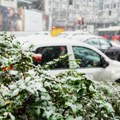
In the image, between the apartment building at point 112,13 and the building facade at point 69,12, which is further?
the building facade at point 69,12

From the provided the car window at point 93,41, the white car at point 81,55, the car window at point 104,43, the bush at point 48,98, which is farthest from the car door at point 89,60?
the car window at point 93,41

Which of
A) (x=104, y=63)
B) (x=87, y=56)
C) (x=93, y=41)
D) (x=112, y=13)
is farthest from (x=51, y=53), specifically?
(x=112, y=13)

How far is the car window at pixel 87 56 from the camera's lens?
316 inches

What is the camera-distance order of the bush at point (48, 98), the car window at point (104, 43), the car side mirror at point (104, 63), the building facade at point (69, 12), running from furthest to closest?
the building facade at point (69, 12)
the car window at point (104, 43)
the car side mirror at point (104, 63)
the bush at point (48, 98)

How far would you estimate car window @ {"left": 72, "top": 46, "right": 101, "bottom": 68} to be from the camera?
8023 mm

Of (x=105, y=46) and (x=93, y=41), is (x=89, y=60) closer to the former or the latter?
(x=105, y=46)

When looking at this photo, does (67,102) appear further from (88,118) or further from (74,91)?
(88,118)

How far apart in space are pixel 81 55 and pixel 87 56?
14cm

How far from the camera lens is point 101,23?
70.2 m

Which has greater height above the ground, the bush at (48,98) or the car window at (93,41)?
the bush at (48,98)

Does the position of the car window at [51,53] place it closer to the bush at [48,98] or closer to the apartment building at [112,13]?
the bush at [48,98]

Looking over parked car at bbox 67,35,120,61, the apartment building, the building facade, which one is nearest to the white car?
parked car at bbox 67,35,120,61

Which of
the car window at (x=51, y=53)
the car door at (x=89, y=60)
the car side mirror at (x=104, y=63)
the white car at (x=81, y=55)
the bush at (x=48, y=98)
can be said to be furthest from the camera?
the car side mirror at (x=104, y=63)

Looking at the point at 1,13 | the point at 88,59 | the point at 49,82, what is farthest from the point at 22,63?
the point at 1,13
